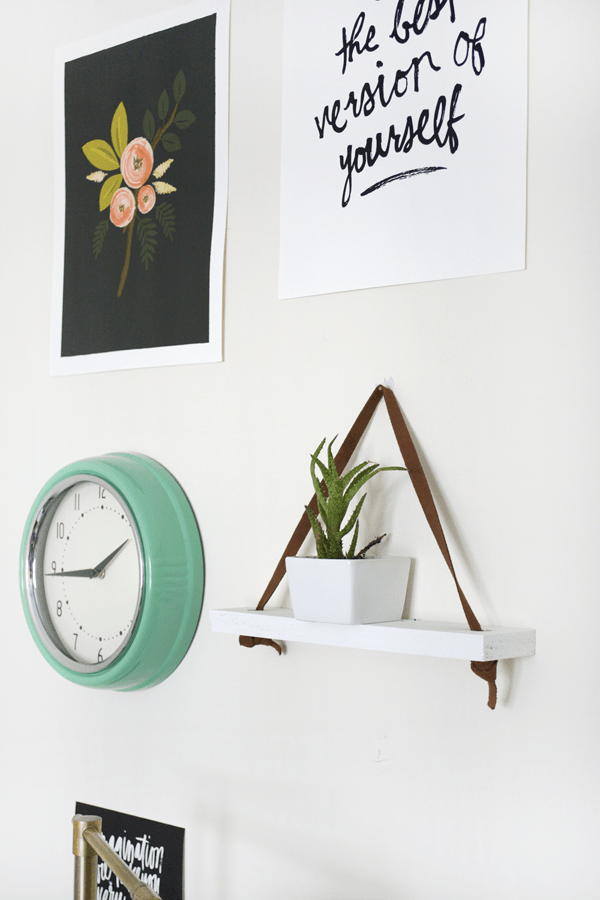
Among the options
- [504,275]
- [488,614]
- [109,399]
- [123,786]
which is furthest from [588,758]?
[109,399]

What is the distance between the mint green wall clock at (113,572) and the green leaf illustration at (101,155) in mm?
422

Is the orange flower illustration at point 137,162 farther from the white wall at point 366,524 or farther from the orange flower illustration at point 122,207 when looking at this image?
the white wall at point 366,524

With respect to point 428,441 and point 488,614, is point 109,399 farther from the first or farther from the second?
point 488,614

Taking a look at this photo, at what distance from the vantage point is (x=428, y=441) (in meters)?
0.97

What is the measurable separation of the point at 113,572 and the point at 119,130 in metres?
0.63

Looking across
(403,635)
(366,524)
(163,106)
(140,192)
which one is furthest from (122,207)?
(403,635)

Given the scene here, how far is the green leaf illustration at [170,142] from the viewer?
1.21m

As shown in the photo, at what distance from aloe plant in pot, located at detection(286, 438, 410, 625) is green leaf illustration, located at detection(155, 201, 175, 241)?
0.44 m

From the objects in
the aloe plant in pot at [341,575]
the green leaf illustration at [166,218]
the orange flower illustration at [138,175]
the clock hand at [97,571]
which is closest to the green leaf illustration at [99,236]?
the orange flower illustration at [138,175]

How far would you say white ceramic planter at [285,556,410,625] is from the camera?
886mm

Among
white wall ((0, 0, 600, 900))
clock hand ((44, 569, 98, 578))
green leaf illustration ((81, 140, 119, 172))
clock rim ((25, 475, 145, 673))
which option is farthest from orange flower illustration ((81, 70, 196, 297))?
clock hand ((44, 569, 98, 578))

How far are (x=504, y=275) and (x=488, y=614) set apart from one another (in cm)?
35

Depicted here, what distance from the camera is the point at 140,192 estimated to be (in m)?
1.25

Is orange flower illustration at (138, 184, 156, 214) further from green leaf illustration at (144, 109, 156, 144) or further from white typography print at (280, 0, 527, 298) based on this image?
white typography print at (280, 0, 527, 298)
